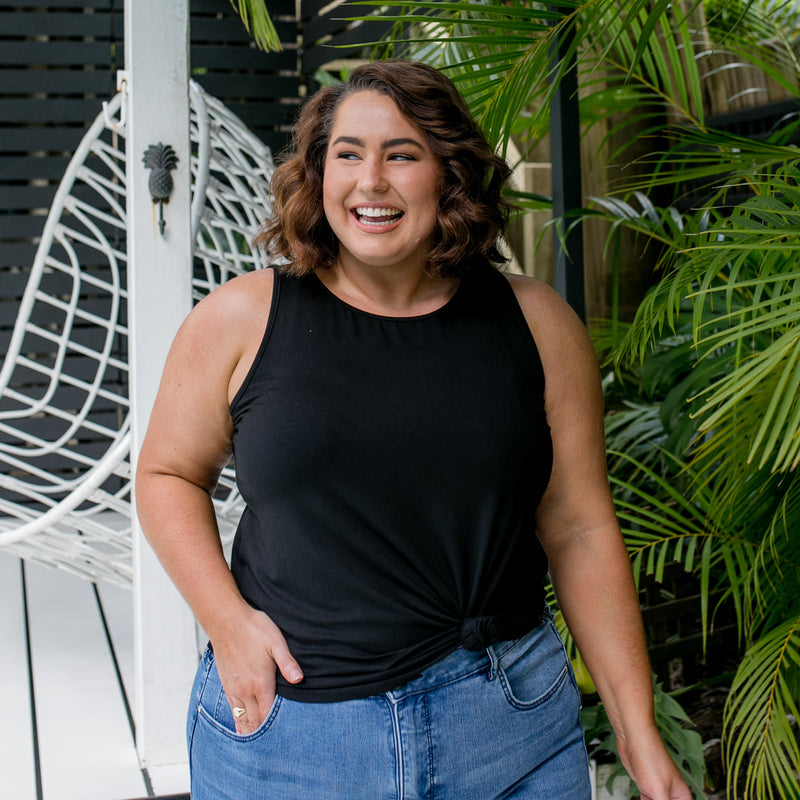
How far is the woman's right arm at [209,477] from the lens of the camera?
3.54 ft

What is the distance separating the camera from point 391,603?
1.06m

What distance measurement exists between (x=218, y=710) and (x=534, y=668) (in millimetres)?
330

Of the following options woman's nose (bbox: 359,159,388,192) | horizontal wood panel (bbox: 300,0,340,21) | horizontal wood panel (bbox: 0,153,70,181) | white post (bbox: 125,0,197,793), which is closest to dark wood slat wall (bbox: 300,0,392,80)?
horizontal wood panel (bbox: 300,0,340,21)

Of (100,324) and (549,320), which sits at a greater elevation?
(549,320)

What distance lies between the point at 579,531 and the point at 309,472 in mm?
335

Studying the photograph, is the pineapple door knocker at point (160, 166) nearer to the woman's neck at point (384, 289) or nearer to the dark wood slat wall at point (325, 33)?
the woman's neck at point (384, 289)

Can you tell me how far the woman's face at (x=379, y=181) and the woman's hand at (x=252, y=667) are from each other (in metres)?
0.39

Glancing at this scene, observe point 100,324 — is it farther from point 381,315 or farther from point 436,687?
point 436,687

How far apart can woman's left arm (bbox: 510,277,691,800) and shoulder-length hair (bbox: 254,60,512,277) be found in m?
0.09

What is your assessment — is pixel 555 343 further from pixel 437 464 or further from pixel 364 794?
pixel 364 794

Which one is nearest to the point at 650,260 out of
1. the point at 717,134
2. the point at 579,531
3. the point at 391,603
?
the point at 717,134

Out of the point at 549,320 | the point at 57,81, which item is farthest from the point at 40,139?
the point at 549,320

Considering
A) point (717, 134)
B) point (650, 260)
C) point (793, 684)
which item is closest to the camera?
point (793, 684)

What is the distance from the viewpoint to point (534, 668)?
1.14 meters
